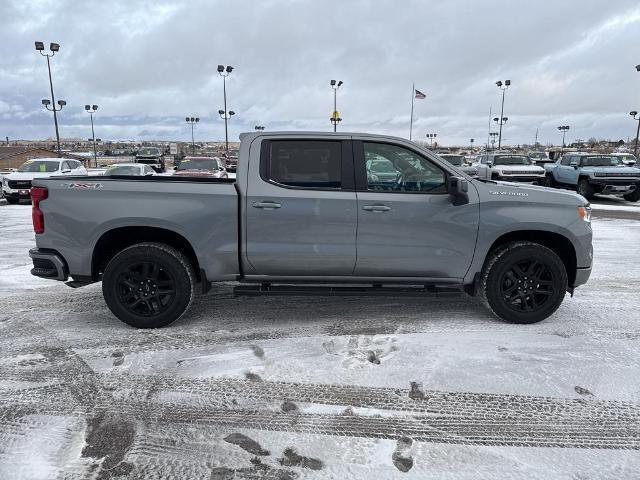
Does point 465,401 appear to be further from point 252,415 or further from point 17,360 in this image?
point 17,360

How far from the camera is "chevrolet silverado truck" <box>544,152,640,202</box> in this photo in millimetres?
15828

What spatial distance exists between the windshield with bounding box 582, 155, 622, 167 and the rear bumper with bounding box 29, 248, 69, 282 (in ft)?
58.3

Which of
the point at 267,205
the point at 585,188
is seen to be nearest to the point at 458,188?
the point at 267,205

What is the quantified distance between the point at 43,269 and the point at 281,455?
3058mm

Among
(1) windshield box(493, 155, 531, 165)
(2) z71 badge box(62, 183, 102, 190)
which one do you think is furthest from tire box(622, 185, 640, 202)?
(2) z71 badge box(62, 183, 102, 190)

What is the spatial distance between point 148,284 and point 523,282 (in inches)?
142

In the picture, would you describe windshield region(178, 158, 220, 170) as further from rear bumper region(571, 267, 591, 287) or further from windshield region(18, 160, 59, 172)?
rear bumper region(571, 267, 591, 287)

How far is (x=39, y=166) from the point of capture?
1678 centimetres

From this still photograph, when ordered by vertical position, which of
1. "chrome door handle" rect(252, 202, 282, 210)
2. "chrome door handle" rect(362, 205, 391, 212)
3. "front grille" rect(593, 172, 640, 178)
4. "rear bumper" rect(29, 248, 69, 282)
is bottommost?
"rear bumper" rect(29, 248, 69, 282)

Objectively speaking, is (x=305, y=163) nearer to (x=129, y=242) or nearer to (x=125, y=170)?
(x=129, y=242)

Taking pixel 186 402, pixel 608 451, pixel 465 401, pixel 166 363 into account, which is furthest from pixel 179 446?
pixel 608 451

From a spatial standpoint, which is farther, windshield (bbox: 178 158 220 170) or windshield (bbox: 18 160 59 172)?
windshield (bbox: 178 158 220 170)

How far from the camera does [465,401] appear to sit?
10.4ft

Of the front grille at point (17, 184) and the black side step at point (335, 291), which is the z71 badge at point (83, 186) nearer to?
the black side step at point (335, 291)
